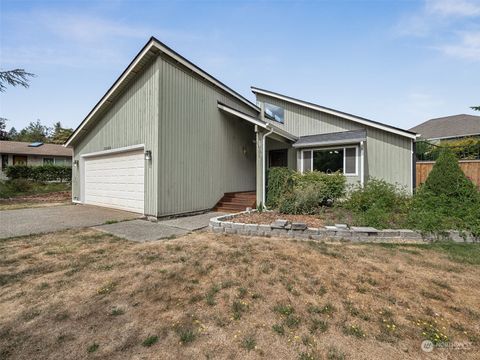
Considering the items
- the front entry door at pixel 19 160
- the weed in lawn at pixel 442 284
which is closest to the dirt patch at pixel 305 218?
the weed in lawn at pixel 442 284

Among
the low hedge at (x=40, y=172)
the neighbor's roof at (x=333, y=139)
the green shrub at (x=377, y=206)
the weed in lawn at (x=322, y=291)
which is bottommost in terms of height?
the weed in lawn at (x=322, y=291)

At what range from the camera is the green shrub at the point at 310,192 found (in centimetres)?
812

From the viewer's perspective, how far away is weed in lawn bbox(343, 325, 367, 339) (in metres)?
2.46

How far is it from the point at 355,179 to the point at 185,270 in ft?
28.6

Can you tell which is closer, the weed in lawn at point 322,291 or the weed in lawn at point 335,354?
the weed in lawn at point 335,354

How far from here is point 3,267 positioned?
13.4 ft

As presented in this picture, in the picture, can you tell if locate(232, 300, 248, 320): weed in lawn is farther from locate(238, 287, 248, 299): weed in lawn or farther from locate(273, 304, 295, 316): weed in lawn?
locate(273, 304, 295, 316): weed in lawn

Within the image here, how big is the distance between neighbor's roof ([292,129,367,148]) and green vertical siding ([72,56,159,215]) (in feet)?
21.6

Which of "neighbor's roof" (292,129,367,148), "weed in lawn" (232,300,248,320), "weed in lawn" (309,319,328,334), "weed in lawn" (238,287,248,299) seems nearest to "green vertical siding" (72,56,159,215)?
"weed in lawn" (238,287,248,299)

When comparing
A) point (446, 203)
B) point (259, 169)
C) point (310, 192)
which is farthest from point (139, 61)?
point (446, 203)

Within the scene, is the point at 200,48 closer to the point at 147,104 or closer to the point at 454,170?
the point at 147,104

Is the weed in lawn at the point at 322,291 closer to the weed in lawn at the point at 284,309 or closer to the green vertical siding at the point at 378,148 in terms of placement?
the weed in lawn at the point at 284,309

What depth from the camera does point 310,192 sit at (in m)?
8.15

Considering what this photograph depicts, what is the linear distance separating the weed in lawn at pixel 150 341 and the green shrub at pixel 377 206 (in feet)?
19.1
